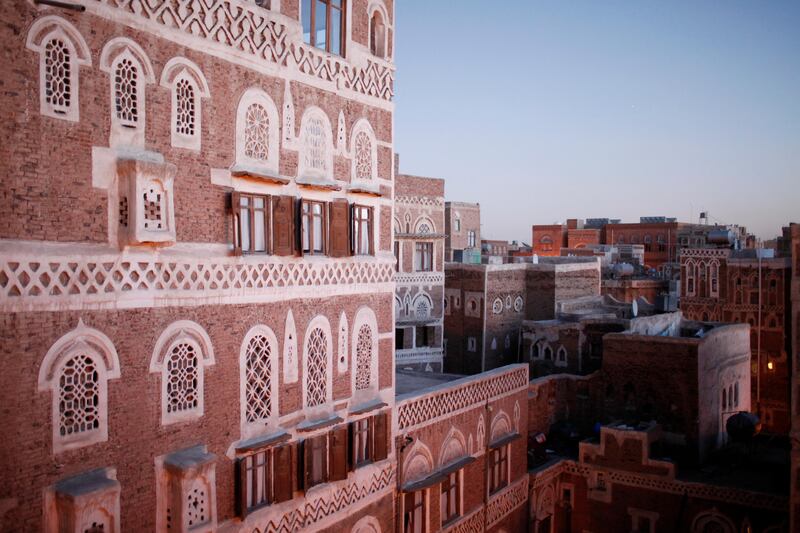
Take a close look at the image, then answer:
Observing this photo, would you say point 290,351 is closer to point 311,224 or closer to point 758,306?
point 311,224

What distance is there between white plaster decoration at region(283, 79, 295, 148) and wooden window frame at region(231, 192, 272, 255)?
107cm

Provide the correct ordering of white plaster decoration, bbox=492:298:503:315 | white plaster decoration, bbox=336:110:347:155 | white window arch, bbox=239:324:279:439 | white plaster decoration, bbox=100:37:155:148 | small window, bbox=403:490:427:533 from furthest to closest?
white plaster decoration, bbox=492:298:503:315
small window, bbox=403:490:427:533
white plaster decoration, bbox=336:110:347:155
white window arch, bbox=239:324:279:439
white plaster decoration, bbox=100:37:155:148

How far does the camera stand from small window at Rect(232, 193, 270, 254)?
33.4ft

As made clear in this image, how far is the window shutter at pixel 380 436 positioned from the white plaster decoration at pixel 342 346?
57.7 inches

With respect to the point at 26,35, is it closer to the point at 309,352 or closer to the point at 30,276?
Result: the point at 30,276

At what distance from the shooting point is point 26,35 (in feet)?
24.5

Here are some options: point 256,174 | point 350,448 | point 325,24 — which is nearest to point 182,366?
point 256,174

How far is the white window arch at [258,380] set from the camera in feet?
34.2

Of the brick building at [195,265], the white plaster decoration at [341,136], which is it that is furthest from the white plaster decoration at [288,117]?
the white plaster decoration at [341,136]

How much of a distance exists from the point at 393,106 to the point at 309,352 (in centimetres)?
542

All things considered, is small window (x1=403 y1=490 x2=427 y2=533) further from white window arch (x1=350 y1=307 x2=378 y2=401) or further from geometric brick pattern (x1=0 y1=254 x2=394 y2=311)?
geometric brick pattern (x1=0 y1=254 x2=394 y2=311)

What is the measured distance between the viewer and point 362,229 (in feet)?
43.7

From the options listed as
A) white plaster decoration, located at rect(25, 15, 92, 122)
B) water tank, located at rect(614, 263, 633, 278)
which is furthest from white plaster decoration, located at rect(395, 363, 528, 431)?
water tank, located at rect(614, 263, 633, 278)

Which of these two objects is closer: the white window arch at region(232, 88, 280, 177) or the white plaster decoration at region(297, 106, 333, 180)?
the white window arch at region(232, 88, 280, 177)
